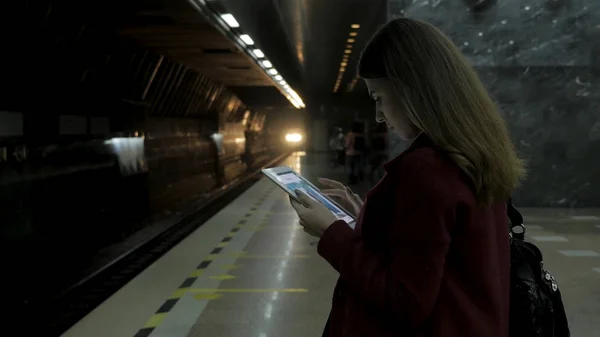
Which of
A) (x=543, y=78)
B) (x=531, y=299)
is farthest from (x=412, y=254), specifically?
(x=543, y=78)

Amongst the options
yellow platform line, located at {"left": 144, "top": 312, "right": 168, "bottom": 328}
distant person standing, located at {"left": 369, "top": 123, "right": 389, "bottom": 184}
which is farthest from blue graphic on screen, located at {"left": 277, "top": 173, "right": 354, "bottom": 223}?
distant person standing, located at {"left": 369, "top": 123, "right": 389, "bottom": 184}

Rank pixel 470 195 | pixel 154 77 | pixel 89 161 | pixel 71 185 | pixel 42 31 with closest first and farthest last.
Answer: pixel 470 195
pixel 42 31
pixel 71 185
pixel 89 161
pixel 154 77

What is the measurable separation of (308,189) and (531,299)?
751 mm

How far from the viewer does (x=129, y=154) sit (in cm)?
1480

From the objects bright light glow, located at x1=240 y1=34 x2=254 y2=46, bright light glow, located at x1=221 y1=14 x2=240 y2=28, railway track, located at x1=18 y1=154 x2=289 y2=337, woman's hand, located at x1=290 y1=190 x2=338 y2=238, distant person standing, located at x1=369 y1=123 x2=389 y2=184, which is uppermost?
bright light glow, located at x1=240 y1=34 x2=254 y2=46

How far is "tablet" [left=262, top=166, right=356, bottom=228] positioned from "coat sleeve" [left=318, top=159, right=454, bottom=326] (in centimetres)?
47

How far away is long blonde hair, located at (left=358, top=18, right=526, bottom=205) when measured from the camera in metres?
1.46

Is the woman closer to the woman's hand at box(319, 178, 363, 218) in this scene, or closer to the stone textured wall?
the woman's hand at box(319, 178, 363, 218)

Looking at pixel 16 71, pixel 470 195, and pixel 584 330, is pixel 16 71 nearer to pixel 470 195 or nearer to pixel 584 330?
pixel 584 330

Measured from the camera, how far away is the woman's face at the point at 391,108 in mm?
1563

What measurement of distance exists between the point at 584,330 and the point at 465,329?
3.68 meters

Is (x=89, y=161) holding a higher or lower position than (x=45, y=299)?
higher

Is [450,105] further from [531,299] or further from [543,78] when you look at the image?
[543,78]

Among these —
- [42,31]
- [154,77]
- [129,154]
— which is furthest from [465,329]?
[154,77]
